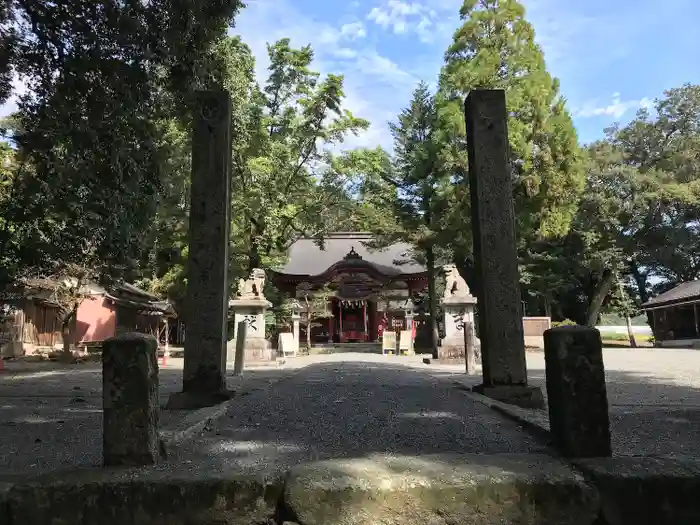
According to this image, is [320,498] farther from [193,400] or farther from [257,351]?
[257,351]

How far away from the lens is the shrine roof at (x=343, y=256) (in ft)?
97.3

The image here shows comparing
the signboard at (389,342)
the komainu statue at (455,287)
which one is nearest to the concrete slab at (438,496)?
the komainu statue at (455,287)

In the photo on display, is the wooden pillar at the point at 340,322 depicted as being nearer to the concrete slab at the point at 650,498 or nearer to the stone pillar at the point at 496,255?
the stone pillar at the point at 496,255

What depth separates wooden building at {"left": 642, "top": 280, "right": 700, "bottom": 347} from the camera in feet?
87.2

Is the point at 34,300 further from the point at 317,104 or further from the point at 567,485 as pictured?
the point at 567,485

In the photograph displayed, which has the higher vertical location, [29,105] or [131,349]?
[29,105]

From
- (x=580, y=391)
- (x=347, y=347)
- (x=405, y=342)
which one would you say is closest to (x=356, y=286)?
(x=347, y=347)

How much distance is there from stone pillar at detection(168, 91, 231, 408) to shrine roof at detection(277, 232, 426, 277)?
881 inches

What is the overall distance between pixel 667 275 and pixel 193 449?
39.2 meters

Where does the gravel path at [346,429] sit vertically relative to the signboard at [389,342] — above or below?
below

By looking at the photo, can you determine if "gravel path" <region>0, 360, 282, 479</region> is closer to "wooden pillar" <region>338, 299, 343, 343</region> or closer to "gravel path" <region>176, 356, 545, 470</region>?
"gravel path" <region>176, 356, 545, 470</region>

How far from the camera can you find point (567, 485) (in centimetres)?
243

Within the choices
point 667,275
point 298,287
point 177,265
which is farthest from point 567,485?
point 667,275

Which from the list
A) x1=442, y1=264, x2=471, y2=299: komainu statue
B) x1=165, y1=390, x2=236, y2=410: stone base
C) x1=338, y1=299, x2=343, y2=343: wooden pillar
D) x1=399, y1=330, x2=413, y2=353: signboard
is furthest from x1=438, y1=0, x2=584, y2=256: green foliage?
x1=165, y1=390, x2=236, y2=410: stone base
